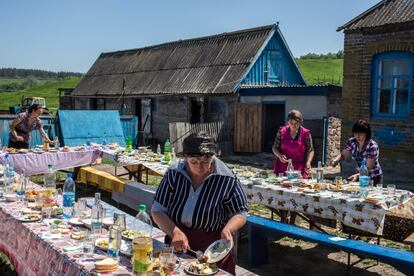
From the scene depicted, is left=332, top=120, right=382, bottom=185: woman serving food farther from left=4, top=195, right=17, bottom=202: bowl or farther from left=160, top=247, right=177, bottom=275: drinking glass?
left=4, top=195, right=17, bottom=202: bowl

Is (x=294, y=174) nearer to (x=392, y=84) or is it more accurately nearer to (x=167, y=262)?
(x=167, y=262)

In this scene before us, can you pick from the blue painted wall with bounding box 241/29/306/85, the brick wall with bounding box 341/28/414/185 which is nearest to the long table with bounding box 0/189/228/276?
the brick wall with bounding box 341/28/414/185

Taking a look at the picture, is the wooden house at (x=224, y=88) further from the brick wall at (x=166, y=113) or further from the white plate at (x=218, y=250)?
the white plate at (x=218, y=250)

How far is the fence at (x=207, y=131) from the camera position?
1727cm

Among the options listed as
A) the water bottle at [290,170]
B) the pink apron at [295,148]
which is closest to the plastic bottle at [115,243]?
the water bottle at [290,170]

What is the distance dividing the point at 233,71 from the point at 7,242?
53.5 feet

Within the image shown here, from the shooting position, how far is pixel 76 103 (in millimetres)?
29703

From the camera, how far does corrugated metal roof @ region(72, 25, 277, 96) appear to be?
2012cm

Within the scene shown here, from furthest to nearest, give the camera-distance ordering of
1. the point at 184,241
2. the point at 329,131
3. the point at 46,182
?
the point at 329,131, the point at 46,182, the point at 184,241

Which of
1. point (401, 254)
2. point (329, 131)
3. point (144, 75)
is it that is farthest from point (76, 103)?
point (401, 254)

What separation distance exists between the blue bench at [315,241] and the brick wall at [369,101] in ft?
23.5

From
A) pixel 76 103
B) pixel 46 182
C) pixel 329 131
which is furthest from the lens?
pixel 76 103

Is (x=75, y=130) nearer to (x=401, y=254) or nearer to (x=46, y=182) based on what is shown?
(x=46, y=182)

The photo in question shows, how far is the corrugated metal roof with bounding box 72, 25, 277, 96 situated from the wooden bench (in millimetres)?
10096
